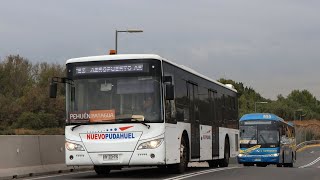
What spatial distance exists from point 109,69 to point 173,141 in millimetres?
2686

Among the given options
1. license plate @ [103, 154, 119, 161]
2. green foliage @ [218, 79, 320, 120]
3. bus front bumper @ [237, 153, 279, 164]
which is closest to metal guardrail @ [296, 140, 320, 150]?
green foliage @ [218, 79, 320, 120]

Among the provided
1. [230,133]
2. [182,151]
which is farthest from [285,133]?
[182,151]

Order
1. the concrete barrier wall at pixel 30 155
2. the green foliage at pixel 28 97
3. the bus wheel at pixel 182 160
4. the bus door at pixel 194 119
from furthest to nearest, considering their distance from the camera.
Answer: the green foliage at pixel 28 97 → the bus door at pixel 194 119 → the bus wheel at pixel 182 160 → the concrete barrier wall at pixel 30 155

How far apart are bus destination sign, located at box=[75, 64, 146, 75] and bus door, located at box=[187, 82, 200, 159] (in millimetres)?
3178

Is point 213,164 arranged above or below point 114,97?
below

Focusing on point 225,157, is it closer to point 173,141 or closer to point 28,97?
point 173,141

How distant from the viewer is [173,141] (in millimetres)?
16500

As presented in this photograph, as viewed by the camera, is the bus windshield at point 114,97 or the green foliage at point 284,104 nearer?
the bus windshield at point 114,97

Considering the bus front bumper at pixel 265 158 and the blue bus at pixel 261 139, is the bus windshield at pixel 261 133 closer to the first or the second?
the blue bus at pixel 261 139

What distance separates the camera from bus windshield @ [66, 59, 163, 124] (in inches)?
616

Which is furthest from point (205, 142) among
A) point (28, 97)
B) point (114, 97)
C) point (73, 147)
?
point (28, 97)

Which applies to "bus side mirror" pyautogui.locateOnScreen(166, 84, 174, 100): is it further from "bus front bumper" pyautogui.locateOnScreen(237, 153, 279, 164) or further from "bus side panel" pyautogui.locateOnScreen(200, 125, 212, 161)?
"bus front bumper" pyautogui.locateOnScreen(237, 153, 279, 164)

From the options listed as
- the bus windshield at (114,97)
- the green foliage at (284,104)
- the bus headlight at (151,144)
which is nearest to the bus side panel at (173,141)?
the bus headlight at (151,144)

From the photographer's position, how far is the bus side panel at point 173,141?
1595 cm
